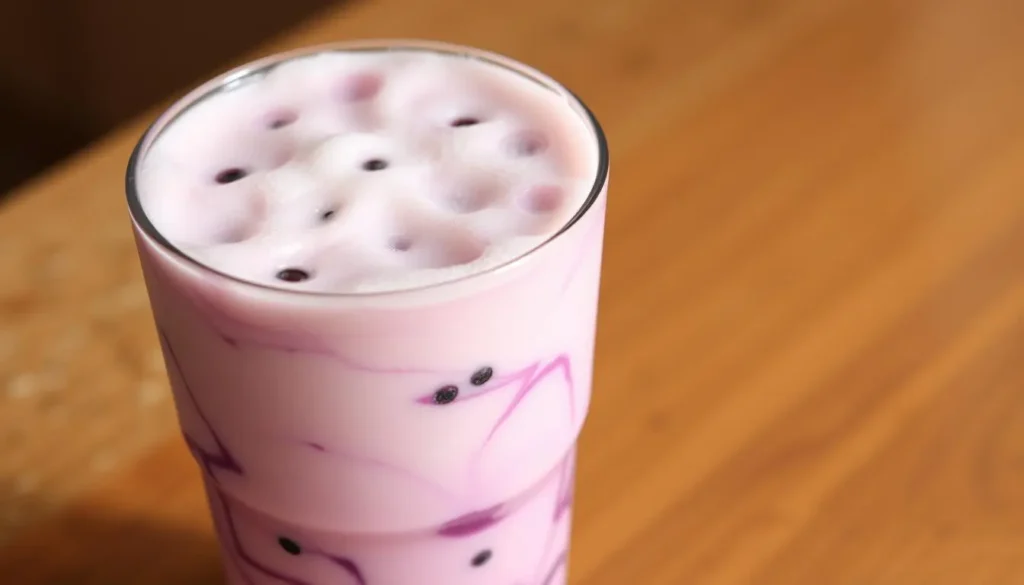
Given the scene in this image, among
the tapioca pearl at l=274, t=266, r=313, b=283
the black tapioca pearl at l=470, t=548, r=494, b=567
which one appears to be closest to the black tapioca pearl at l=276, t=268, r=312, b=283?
the tapioca pearl at l=274, t=266, r=313, b=283

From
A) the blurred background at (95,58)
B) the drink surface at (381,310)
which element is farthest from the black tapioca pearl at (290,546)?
the blurred background at (95,58)

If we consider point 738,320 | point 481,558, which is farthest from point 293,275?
point 738,320

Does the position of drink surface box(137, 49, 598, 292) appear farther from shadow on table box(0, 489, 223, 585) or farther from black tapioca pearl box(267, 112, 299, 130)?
shadow on table box(0, 489, 223, 585)

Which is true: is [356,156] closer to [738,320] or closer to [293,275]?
[293,275]

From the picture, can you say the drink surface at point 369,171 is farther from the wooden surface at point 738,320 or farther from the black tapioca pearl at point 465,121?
the wooden surface at point 738,320

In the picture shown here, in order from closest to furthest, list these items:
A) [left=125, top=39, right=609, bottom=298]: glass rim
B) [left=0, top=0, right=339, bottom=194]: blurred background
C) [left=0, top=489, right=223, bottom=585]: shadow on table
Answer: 1. [left=125, top=39, right=609, bottom=298]: glass rim
2. [left=0, top=489, right=223, bottom=585]: shadow on table
3. [left=0, top=0, right=339, bottom=194]: blurred background

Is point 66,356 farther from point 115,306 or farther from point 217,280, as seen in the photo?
point 217,280
